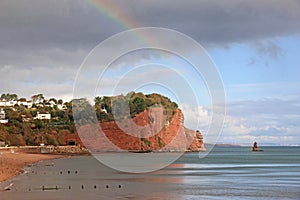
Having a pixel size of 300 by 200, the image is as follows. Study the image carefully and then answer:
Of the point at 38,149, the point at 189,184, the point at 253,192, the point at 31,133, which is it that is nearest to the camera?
the point at 253,192

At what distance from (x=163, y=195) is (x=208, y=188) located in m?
7.74

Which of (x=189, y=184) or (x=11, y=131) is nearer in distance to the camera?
(x=189, y=184)

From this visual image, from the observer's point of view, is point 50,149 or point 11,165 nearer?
point 11,165

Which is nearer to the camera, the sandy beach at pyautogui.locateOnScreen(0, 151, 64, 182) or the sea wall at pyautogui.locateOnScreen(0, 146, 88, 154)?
the sandy beach at pyautogui.locateOnScreen(0, 151, 64, 182)

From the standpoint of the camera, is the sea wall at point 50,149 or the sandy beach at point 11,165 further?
the sea wall at point 50,149

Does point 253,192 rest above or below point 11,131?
below

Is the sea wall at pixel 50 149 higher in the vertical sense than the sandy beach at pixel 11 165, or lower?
higher

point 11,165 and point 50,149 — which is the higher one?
point 50,149

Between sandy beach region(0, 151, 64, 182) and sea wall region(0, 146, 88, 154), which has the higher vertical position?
sea wall region(0, 146, 88, 154)

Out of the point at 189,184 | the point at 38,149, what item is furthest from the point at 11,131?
the point at 189,184

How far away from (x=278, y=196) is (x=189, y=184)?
12991 mm

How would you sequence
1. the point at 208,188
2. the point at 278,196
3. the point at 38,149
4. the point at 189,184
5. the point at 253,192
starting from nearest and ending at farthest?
the point at 278,196 → the point at 253,192 → the point at 208,188 → the point at 189,184 → the point at 38,149

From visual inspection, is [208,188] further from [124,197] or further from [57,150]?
[57,150]

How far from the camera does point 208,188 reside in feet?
171
